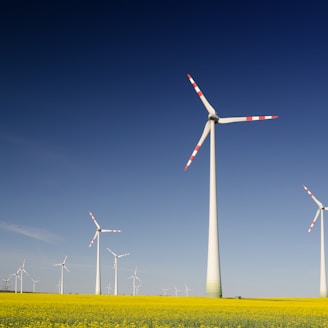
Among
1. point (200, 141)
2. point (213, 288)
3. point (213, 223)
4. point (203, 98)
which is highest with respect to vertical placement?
point (203, 98)

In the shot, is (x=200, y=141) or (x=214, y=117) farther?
(x=214, y=117)

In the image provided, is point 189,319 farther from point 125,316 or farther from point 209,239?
point 209,239

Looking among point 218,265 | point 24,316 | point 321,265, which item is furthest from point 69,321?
point 321,265

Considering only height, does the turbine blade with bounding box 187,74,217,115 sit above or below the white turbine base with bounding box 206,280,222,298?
above

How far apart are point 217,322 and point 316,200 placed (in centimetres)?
8695

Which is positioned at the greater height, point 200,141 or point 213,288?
point 200,141

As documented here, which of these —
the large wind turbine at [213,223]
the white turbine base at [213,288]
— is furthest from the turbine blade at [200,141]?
the white turbine base at [213,288]

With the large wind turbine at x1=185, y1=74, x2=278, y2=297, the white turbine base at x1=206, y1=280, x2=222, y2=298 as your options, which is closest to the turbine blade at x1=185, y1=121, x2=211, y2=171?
the large wind turbine at x1=185, y1=74, x2=278, y2=297

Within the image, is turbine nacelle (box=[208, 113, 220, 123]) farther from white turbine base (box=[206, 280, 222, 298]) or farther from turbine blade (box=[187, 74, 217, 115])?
white turbine base (box=[206, 280, 222, 298])

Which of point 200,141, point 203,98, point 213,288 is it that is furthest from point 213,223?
point 203,98

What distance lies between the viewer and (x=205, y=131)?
248 ft

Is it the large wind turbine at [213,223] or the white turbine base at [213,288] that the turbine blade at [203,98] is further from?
the white turbine base at [213,288]

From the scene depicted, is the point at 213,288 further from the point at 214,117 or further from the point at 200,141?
the point at 214,117

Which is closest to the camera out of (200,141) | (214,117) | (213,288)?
(213,288)
